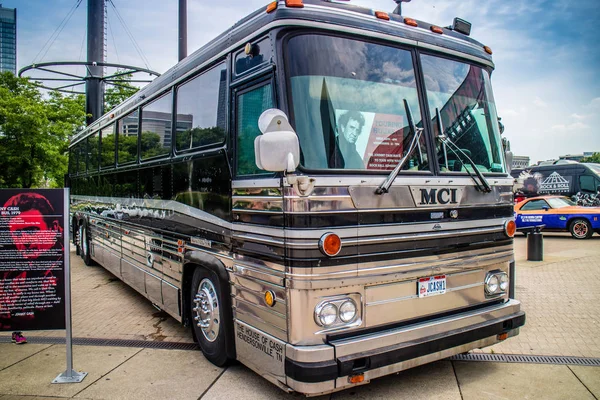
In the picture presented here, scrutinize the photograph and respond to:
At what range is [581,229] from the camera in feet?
55.4

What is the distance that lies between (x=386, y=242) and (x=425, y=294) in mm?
642

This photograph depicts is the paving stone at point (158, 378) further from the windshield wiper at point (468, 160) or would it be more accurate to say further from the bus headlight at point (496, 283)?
the windshield wiper at point (468, 160)

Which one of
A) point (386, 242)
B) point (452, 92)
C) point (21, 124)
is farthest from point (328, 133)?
point (21, 124)

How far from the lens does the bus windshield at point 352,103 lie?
3742 mm

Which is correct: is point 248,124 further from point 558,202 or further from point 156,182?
point 558,202

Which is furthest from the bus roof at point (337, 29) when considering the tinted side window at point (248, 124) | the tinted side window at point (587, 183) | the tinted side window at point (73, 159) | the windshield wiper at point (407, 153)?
the tinted side window at point (587, 183)

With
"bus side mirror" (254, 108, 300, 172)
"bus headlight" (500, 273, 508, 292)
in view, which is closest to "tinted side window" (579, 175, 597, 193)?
"bus headlight" (500, 273, 508, 292)

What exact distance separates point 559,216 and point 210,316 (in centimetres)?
1584

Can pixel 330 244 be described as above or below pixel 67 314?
above

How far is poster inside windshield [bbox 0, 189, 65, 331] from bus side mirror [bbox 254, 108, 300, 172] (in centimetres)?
242

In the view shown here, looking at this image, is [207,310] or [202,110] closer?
[207,310]

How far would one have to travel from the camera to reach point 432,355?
4047mm

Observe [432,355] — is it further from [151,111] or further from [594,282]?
[594,282]

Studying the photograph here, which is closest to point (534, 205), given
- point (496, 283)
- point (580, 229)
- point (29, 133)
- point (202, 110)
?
point (580, 229)
